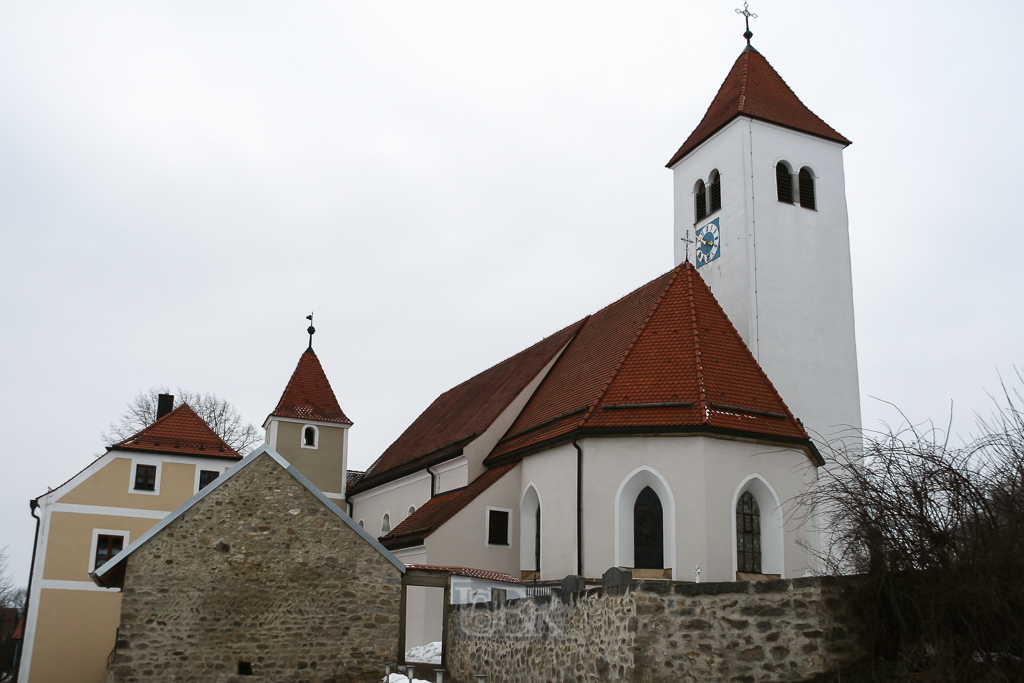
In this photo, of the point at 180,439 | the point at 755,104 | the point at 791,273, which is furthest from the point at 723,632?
the point at 180,439

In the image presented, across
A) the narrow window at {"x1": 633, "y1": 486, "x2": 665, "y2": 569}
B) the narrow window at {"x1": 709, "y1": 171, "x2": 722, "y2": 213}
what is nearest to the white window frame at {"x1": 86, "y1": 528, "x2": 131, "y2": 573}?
the narrow window at {"x1": 633, "y1": 486, "x2": 665, "y2": 569}

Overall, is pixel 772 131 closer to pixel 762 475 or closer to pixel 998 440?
pixel 762 475

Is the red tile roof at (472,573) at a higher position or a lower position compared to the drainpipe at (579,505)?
lower

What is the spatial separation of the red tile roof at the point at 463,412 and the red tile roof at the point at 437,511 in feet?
4.18

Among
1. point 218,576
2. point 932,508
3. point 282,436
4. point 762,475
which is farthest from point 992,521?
point 282,436

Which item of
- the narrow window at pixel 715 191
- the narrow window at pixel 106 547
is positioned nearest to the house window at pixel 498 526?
the narrow window at pixel 715 191

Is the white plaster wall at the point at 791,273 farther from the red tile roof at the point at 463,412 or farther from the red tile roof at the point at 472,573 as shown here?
the red tile roof at the point at 472,573

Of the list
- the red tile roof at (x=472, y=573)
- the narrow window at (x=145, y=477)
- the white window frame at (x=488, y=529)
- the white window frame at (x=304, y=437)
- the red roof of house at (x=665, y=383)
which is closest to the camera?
the red tile roof at (x=472, y=573)

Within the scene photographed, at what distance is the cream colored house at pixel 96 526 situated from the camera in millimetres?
23484

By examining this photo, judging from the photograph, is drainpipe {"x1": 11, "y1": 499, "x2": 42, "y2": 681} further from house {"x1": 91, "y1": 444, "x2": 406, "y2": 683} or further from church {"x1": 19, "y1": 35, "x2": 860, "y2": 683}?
house {"x1": 91, "y1": 444, "x2": 406, "y2": 683}

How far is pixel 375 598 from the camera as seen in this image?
14.1 meters

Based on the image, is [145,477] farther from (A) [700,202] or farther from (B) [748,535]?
(B) [748,535]

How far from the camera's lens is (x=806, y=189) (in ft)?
78.6

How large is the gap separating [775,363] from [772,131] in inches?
247
